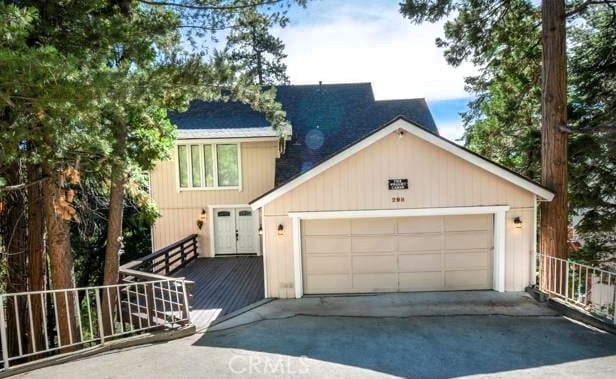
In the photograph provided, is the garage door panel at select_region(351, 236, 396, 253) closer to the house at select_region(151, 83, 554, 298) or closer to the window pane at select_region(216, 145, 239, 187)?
the house at select_region(151, 83, 554, 298)

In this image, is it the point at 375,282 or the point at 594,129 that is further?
the point at 375,282

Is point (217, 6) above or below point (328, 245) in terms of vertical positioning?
above

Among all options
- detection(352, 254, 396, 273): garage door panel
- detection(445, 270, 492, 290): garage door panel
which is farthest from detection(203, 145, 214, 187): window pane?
detection(445, 270, 492, 290): garage door panel

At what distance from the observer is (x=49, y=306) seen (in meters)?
9.73

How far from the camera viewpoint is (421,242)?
870cm

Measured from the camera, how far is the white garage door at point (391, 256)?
340 inches

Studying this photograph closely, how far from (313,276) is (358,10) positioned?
300 inches

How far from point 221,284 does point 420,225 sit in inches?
221

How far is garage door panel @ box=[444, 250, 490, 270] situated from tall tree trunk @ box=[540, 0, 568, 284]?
1516 millimetres

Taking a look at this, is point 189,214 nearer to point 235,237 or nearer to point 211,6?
point 235,237

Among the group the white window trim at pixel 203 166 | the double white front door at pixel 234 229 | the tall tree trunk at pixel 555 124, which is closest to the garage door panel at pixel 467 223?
the tall tree trunk at pixel 555 124

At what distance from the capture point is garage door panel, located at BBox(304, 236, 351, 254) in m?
8.73

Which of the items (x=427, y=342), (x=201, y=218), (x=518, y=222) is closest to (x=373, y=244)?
(x=427, y=342)

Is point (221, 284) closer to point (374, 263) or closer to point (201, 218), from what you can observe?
point (201, 218)
